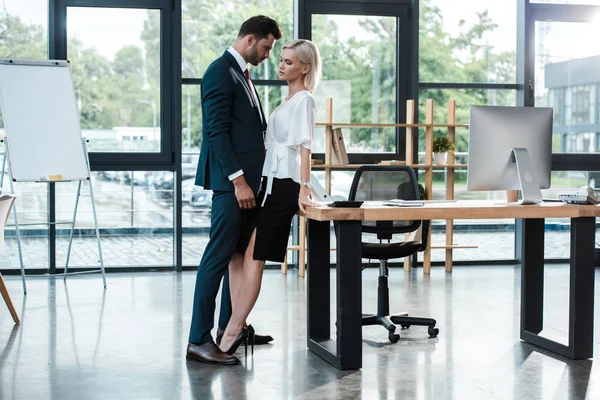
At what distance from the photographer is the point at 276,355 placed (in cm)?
418

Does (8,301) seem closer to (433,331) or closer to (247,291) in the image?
(247,291)

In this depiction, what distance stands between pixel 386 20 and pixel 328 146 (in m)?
1.45

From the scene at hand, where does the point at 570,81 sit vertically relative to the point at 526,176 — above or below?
above

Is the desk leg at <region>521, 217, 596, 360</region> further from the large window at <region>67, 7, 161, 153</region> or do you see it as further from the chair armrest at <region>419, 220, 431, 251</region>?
the large window at <region>67, 7, 161, 153</region>

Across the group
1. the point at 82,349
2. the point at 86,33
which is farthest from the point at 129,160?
the point at 82,349

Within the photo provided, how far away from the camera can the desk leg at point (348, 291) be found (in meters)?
3.83

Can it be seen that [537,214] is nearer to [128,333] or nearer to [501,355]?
[501,355]

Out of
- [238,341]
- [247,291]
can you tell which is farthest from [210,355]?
[247,291]

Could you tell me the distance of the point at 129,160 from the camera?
7250 millimetres

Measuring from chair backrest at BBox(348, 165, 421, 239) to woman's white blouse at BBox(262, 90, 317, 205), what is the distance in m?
0.94

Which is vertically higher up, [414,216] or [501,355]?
[414,216]

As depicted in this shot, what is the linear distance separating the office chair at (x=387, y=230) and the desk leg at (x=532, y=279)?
0.50m

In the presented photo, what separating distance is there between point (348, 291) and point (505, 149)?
1.15 meters

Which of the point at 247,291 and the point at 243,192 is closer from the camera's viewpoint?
the point at 243,192
